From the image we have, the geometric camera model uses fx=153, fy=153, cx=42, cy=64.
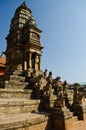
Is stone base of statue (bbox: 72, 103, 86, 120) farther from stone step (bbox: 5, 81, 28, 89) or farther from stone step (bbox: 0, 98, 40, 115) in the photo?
stone step (bbox: 5, 81, 28, 89)

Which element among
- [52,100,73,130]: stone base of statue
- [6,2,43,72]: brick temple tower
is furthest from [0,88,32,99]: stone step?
[6,2,43,72]: brick temple tower

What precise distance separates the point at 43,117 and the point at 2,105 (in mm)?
2346

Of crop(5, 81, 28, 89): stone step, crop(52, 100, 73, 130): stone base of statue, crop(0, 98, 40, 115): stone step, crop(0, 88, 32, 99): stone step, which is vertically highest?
crop(5, 81, 28, 89): stone step

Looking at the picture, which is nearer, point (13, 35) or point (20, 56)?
point (20, 56)

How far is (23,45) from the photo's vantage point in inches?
755

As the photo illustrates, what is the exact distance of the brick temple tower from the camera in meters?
18.4

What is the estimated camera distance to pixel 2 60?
28953mm

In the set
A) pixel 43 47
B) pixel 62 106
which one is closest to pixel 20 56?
pixel 43 47

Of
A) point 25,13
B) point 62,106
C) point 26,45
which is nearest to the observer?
point 62,106

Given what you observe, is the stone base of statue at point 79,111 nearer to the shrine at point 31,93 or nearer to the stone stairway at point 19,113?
the shrine at point 31,93

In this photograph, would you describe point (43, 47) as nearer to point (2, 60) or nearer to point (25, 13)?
point (25, 13)

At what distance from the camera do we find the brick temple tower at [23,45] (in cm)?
1838

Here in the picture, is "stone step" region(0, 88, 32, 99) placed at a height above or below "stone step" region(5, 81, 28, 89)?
below

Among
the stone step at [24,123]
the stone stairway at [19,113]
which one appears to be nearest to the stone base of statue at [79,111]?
the stone stairway at [19,113]
